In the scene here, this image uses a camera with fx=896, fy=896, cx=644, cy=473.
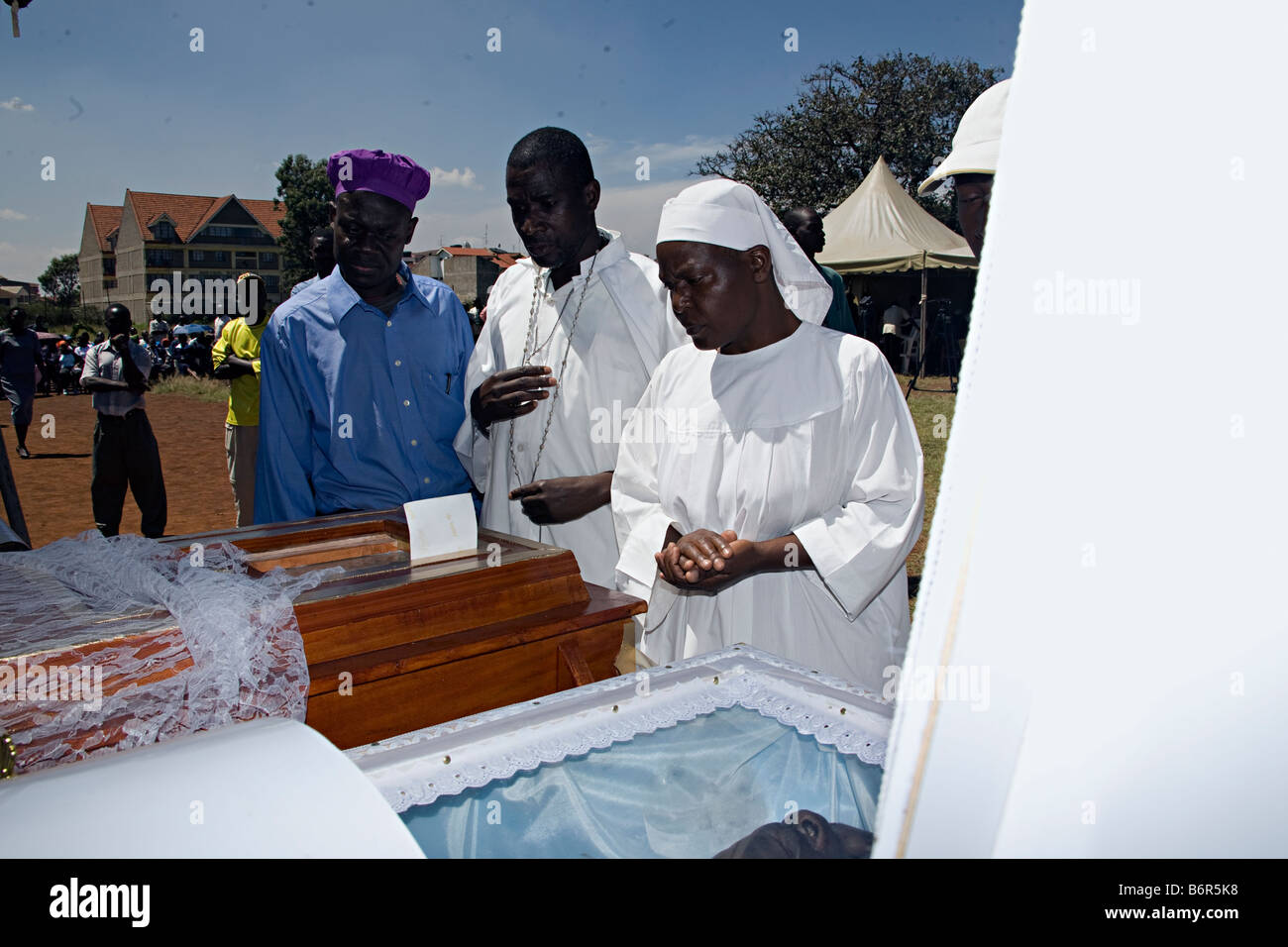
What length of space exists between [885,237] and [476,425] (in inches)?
692

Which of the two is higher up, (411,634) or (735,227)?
(735,227)

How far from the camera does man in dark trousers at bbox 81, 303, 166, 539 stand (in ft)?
21.8

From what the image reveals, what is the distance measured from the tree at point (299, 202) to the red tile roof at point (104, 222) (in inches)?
411

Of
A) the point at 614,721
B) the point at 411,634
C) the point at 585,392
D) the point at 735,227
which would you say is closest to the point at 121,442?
the point at 585,392

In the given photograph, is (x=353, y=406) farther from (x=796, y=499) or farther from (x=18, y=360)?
(x=18, y=360)

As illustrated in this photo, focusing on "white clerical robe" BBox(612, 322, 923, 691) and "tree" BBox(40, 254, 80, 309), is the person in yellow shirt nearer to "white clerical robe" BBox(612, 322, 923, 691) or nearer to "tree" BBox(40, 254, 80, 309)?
"white clerical robe" BBox(612, 322, 923, 691)

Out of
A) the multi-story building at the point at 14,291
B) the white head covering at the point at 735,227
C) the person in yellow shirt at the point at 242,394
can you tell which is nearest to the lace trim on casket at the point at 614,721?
the white head covering at the point at 735,227

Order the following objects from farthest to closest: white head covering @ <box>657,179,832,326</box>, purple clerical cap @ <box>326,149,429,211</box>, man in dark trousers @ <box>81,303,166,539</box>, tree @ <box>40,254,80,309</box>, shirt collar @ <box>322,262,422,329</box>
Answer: tree @ <box>40,254,80,309</box> → man in dark trousers @ <box>81,303,166,539</box> → shirt collar @ <box>322,262,422,329</box> → purple clerical cap @ <box>326,149,429,211</box> → white head covering @ <box>657,179,832,326</box>

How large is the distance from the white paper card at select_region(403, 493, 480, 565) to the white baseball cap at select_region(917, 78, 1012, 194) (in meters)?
1.48

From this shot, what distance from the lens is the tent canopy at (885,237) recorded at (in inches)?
711

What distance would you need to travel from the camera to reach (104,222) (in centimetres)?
5278

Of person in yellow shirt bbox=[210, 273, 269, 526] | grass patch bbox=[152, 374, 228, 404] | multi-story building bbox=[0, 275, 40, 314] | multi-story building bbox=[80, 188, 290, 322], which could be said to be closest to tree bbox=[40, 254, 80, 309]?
multi-story building bbox=[0, 275, 40, 314]
